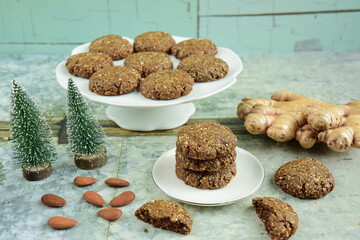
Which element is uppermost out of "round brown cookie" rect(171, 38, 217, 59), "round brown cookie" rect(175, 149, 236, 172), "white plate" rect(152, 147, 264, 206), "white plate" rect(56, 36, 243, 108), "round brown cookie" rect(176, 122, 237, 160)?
"round brown cookie" rect(171, 38, 217, 59)

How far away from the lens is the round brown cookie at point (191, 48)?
6.80 ft

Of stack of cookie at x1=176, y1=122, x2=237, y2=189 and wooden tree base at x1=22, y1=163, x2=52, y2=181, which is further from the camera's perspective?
wooden tree base at x1=22, y1=163, x2=52, y2=181

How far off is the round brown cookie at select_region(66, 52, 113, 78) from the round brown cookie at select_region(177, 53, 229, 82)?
301mm

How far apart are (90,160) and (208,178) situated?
44 cm

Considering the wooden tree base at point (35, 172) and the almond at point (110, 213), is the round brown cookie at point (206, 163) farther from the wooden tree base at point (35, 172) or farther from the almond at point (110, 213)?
the wooden tree base at point (35, 172)

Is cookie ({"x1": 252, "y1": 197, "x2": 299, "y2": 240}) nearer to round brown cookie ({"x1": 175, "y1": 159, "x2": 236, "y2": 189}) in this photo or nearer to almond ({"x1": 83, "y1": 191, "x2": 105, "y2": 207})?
round brown cookie ({"x1": 175, "y1": 159, "x2": 236, "y2": 189})

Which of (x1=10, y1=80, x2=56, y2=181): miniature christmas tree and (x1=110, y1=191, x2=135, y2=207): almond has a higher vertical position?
(x1=10, y1=80, x2=56, y2=181): miniature christmas tree

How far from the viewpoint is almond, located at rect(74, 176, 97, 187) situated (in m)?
1.64

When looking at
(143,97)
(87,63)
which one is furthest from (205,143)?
(87,63)

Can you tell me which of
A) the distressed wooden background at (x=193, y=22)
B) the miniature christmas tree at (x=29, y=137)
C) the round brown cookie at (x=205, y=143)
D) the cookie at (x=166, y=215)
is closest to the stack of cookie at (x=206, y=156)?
the round brown cookie at (x=205, y=143)

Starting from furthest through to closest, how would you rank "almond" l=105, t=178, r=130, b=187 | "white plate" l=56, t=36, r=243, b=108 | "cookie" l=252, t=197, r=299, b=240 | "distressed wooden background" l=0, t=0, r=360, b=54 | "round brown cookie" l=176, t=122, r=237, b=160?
"distressed wooden background" l=0, t=0, r=360, b=54, "white plate" l=56, t=36, r=243, b=108, "almond" l=105, t=178, r=130, b=187, "round brown cookie" l=176, t=122, r=237, b=160, "cookie" l=252, t=197, r=299, b=240

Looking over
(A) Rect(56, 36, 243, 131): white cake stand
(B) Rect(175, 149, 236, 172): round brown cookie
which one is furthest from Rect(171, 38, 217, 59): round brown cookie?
(B) Rect(175, 149, 236, 172): round brown cookie

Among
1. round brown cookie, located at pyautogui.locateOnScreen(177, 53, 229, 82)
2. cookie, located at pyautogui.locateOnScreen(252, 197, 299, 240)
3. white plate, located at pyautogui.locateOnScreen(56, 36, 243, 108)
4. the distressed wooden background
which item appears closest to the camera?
cookie, located at pyautogui.locateOnScreen(252, 197, 299, 240)

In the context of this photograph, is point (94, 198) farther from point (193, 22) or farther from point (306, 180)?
point (193, 22)
